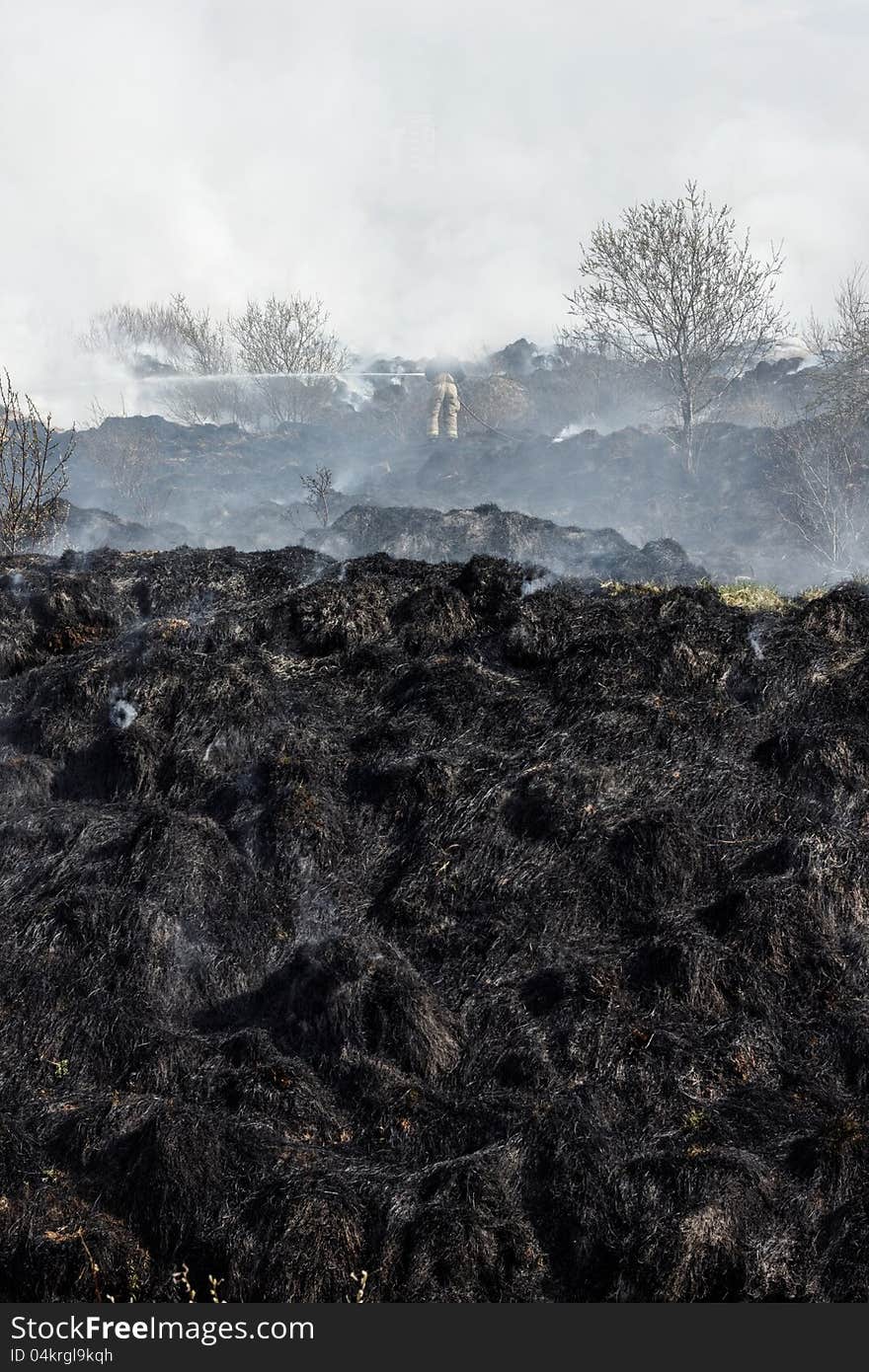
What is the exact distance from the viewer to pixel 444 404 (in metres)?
59.4

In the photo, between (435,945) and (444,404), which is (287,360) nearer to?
(444,404)

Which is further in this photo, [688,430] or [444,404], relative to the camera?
[444,404]

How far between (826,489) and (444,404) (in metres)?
33.9

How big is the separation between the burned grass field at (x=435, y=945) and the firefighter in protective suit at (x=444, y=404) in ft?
151

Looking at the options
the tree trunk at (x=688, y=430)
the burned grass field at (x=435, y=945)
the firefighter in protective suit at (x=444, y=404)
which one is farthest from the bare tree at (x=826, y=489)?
the firefighter in protective suit at (x=444, y=404)

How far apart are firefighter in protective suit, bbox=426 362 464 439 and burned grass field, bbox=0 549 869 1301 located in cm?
4588

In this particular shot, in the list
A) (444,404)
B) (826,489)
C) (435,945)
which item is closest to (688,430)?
(826,489)

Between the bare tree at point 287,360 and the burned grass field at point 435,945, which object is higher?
the bare tree at point 287,360

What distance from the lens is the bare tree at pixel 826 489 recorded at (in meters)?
28.2

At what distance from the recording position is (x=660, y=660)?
346 inches

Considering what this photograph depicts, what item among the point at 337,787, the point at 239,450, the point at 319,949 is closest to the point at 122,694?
the point at 337,787

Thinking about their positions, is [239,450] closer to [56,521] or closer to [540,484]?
[540,484]

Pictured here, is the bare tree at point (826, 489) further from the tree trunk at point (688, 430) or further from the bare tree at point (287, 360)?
the bare tree at point (287, 360)

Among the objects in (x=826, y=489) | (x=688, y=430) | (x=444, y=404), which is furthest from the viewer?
(x=444, y=404)
